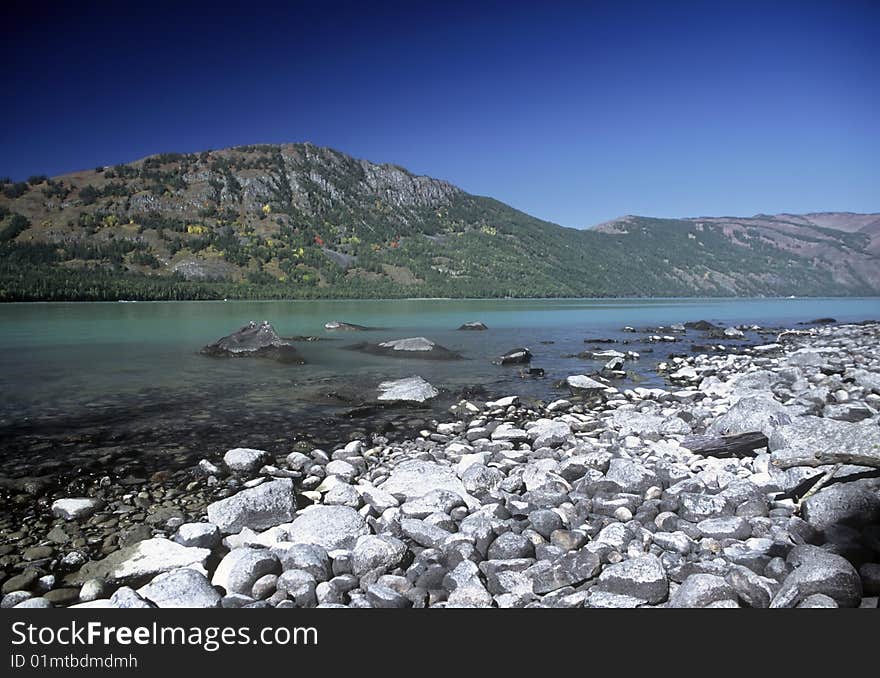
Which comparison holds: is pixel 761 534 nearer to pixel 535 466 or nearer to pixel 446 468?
pixel 535 466

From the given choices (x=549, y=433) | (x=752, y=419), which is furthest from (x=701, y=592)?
(x=752, y=419)

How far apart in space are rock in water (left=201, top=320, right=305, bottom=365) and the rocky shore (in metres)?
14.0

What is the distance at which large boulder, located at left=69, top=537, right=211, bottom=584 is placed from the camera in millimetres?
4492

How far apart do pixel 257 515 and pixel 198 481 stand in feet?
7.00

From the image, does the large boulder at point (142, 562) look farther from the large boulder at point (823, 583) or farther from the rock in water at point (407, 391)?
the rock in water at point (407, 391)

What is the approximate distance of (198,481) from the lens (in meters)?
7.10

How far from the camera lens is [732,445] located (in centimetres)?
729

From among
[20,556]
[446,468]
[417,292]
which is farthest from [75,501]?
[417,292]

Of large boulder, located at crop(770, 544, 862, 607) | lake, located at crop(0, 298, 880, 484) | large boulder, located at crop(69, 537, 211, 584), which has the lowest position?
lake, located at crop(0, 298, 880, 484)

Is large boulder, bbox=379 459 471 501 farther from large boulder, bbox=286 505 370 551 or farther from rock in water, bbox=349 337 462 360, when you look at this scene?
rock in water, bbox=349 337 462 360

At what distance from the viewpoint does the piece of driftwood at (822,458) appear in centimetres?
559

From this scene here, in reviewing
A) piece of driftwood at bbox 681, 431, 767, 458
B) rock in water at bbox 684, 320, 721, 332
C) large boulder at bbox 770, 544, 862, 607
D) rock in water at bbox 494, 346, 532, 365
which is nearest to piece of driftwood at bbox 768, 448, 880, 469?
piece of driftwood at bbox 681, 431, 767, 458

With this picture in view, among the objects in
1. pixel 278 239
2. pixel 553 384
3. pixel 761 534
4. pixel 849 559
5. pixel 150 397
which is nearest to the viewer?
pixel 849 559

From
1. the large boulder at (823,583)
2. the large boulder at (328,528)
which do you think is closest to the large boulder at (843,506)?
the large boulder at (823,583)
